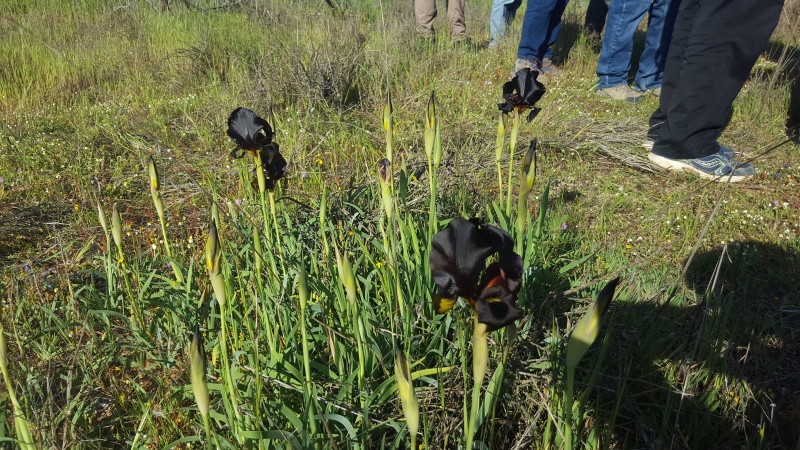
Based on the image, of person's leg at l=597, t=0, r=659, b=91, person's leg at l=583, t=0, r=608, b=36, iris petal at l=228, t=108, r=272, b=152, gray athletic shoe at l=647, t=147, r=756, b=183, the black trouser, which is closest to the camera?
iris petal at l=228, t=108, r=272, b=152

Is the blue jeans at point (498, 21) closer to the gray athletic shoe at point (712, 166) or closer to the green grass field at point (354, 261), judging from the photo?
the green grass field at point (354, 261)

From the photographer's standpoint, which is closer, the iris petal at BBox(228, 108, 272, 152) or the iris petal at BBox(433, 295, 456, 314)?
the iris petal at BBox(433, 295, 456, 314)

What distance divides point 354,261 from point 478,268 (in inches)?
42.9

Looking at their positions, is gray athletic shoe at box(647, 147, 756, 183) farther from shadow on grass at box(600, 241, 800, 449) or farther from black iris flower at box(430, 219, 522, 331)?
black iris flower at box(430, 219, 522, 331)

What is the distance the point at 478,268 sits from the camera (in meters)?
0.88

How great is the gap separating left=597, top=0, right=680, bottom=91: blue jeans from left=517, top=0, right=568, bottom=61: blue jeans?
503 millimetres

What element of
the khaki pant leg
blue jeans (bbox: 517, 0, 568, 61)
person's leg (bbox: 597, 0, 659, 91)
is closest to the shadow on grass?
person's leg (bbox: 597, 0, 659, 91)

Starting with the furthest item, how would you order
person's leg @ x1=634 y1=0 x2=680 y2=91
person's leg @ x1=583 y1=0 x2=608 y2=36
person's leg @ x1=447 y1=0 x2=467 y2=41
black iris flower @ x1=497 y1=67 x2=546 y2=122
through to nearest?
person's leg @ x1=447 y1=0 x2=467 y2=41 → person's leg @ x1=583 y1=0 x2=608 y2=36 → person's leg @ x1=634 y1=0 x2=680 y2=91 → black iris flower @ x1=497 y1=67 x2=546 y2=122

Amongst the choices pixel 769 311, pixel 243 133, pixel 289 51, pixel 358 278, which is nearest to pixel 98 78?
pixel 289 51

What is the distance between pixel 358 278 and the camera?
5.60 ft

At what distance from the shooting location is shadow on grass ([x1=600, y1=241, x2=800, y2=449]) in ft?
4.56

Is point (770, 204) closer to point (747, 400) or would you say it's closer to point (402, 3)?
point (747, 400)

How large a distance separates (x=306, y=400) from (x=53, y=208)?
2.11 meters

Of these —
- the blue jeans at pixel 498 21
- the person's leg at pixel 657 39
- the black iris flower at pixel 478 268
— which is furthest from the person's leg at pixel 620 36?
the black iris flower at pixel 478 268
